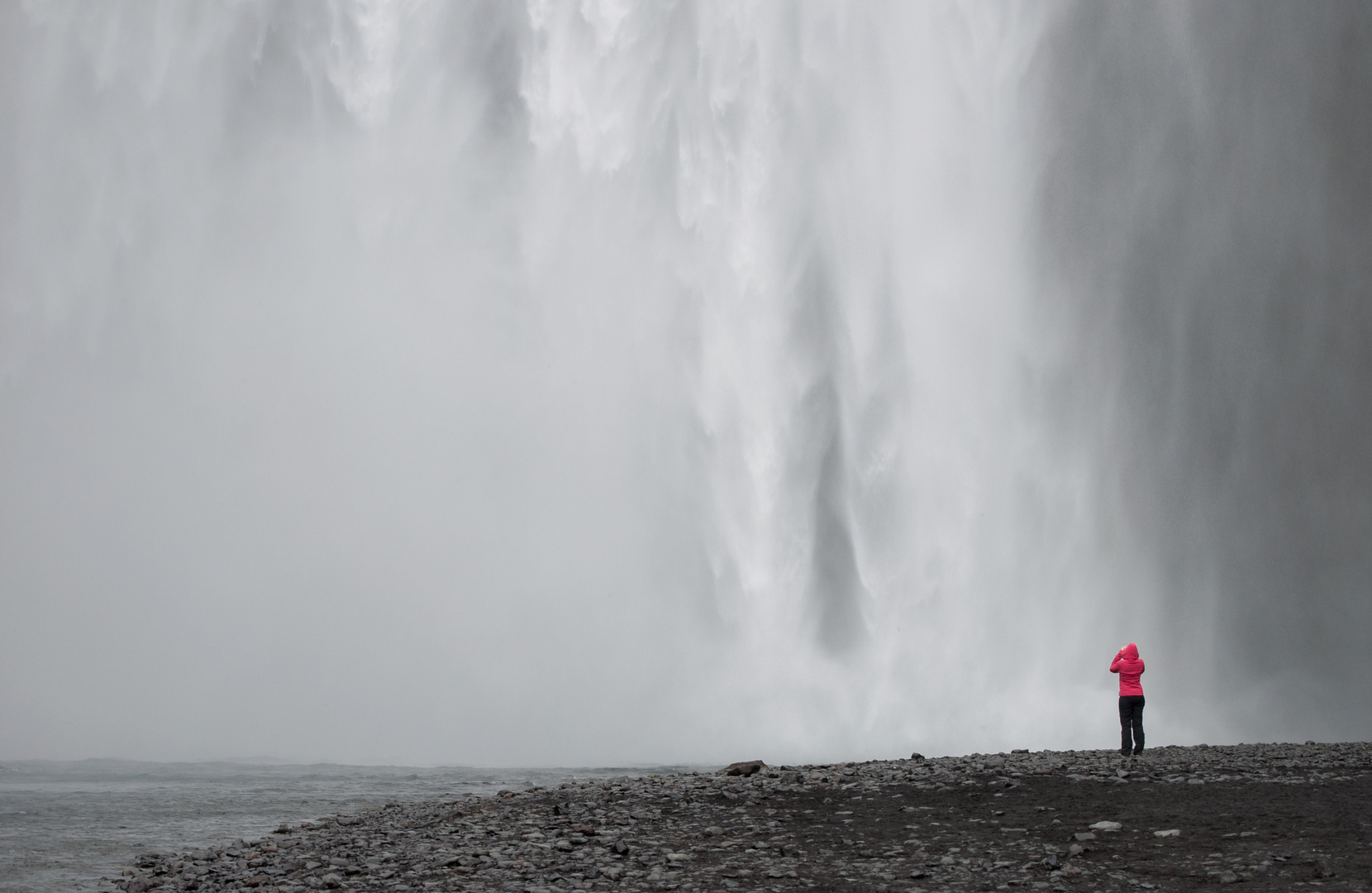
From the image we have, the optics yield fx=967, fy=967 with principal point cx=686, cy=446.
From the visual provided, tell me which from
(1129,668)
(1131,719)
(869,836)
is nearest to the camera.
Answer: (869,836)

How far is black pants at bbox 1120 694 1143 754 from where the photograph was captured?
1877 centimetres

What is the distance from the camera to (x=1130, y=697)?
18.7 m

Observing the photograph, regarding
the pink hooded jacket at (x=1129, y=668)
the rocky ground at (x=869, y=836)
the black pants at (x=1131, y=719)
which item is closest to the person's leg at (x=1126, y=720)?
the black pants at (x=1131, y=719)

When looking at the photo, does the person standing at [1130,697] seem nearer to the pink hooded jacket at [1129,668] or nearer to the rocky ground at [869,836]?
the pink hooded jacket at [1129,668]

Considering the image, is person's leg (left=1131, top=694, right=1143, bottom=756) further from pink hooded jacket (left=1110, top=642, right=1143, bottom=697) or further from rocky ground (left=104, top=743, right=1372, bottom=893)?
rocky ground (left=104, top=743, right=1372, bottom=893)

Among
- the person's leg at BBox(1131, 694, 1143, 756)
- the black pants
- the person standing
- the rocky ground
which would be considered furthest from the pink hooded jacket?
the rocky ground

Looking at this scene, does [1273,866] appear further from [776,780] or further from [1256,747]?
[1256,747]

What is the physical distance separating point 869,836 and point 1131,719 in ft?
31.0

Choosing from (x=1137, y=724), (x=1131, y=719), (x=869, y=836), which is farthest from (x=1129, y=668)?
(x=869, y=836)

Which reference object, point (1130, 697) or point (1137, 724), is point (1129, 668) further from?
point (1137, 724)

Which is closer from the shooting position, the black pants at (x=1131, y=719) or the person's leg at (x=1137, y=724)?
the black pants at (x=1131, y=719)

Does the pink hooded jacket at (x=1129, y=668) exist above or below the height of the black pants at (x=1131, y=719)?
above

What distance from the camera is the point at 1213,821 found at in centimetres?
1182

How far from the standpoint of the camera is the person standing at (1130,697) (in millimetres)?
18547
